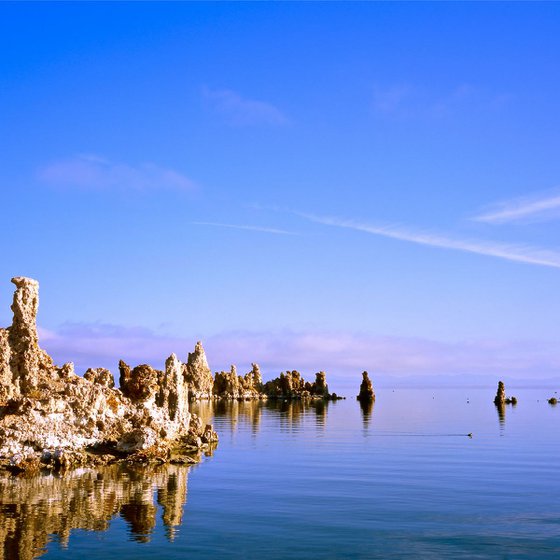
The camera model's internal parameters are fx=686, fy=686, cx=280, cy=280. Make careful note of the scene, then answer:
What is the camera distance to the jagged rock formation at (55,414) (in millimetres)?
47438

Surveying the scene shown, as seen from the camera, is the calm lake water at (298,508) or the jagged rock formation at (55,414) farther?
the jagged rock formation at (55,414)

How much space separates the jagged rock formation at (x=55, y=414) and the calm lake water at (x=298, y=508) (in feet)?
11.8

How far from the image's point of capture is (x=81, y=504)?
118ft

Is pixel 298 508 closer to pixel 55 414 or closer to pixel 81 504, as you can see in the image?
pixel 81 504

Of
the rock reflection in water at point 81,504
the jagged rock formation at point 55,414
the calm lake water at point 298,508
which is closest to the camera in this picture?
the calm lake water at point 298,508

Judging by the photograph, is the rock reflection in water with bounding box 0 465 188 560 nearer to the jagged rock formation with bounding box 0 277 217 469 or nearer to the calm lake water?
the calm lake water

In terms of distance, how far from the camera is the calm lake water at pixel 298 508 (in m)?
28.8

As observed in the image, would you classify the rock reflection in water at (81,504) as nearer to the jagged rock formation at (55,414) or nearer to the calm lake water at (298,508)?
the calm lake water at (298,508)

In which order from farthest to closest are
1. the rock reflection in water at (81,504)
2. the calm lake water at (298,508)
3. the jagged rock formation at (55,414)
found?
the jagged rock formation at (55,414) < the rock reflection in water at (81,504) < the calm lake water at (298,508)

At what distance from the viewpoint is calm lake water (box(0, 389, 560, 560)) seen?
28.8 m

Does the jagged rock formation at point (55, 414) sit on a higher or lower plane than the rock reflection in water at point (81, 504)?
higher

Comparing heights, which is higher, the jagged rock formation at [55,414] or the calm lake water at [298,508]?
the jagged rock formation at [55,414]

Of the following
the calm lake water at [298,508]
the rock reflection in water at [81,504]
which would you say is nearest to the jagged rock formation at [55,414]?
the rock reflection in water at [81,504]

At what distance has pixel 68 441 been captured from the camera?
49.4m
